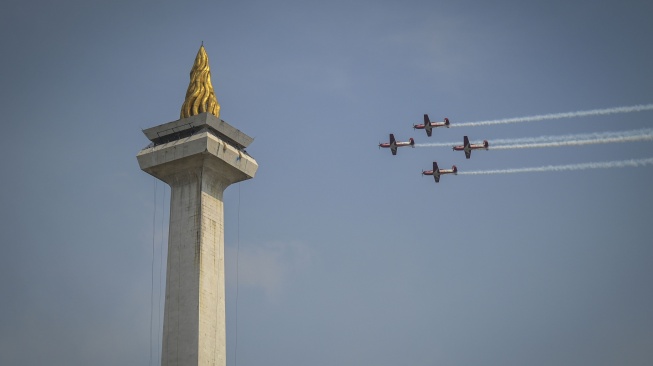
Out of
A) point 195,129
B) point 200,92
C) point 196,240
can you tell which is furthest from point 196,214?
point 200,92

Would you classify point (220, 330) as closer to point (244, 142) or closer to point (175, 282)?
point (175, 282)

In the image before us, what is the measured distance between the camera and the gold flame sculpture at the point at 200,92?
87188 millimetres

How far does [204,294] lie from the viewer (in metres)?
78.9

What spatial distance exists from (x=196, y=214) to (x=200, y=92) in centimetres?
1237

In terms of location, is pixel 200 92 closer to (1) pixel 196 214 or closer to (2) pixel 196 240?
(1) pixel 196 214

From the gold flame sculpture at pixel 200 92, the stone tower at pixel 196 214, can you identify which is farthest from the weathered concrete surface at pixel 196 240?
the gold flame sculpture at pixel 200 92

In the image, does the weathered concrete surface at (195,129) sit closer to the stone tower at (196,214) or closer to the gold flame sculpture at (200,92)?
the stone tower at (196,214)

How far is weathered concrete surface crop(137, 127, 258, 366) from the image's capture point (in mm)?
77625

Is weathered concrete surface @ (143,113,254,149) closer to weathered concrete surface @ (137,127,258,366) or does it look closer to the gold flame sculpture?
weathered concrete surface @ (137,127,258,366)

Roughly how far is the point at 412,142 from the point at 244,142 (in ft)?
123

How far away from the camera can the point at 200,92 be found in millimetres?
88625

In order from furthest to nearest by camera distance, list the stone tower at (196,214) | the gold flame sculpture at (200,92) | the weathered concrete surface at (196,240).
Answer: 1. the gold flame sculpture at (200,92)
2. the stone tower at (196,214)
3. the weathered concrete surface at (196,240)

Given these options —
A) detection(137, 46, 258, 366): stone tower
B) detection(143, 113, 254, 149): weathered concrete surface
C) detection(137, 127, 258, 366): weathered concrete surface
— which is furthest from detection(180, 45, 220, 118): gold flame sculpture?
detection(137, 127, 258, 366): weathered concrete surface

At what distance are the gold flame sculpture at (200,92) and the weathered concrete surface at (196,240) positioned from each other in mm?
4497
